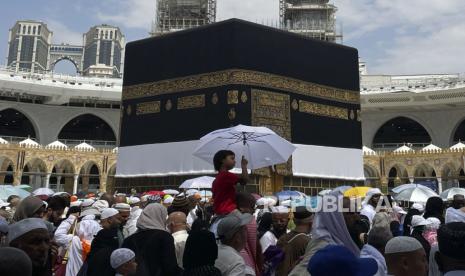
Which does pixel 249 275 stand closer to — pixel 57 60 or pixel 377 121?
pixel 377 121

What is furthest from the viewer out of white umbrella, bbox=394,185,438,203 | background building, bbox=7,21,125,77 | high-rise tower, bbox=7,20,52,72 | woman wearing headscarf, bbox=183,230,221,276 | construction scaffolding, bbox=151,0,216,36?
background building, bbox=7,21,125,77

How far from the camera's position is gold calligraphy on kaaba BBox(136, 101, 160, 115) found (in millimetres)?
15031

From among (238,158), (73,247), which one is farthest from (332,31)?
(73,247)

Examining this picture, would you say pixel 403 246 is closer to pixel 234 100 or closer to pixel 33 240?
pixel 33 240

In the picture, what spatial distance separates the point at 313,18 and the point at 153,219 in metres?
34.9

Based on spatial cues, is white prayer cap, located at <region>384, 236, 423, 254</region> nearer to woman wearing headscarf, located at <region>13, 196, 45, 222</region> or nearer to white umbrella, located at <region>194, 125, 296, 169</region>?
woman wearing headscarf, located at <region>13, 196, 45, 222</region>

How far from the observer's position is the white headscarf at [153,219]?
2.79m

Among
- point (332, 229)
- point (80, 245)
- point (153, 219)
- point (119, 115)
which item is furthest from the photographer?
point (119, 115)

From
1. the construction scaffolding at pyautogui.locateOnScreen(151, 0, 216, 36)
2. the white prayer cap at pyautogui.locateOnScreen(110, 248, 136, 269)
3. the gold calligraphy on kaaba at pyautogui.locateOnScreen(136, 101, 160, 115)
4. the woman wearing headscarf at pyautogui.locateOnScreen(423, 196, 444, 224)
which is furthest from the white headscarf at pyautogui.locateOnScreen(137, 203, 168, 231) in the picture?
the construction scaffolding at pyautogui.locateOnScreen(151, 0, 216, 36)

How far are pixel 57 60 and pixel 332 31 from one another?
51697 mm

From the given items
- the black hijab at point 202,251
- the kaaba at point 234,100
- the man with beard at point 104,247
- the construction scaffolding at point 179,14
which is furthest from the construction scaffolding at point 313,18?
the black hijab at point 202,251

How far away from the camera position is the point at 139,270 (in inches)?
102

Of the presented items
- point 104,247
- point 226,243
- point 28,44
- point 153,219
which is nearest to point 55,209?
point 104,247

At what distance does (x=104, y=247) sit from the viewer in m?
2.85
